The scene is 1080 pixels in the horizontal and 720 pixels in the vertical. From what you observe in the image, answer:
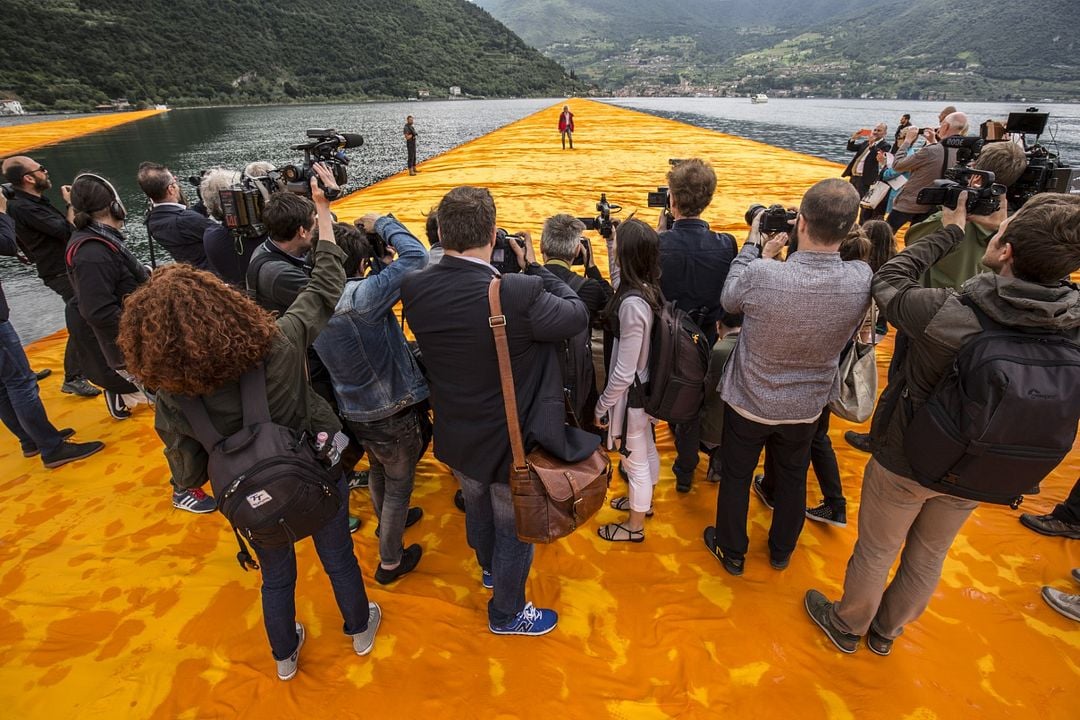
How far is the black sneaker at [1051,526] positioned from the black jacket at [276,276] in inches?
170

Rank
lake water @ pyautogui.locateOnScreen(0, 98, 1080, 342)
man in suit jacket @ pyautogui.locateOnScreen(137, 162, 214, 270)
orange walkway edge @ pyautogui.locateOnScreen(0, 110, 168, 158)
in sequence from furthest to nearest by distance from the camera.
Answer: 1. orange walkway edge @ pyautogui.locateOnScreen(0, 110, 168, 158)
2. lake water @ pyautogui.locateOnScreen(0, 98, 1080, 342)
3. man in suit jacket @ pyautogui.locateOnScreen(137, 162, 214, 270)

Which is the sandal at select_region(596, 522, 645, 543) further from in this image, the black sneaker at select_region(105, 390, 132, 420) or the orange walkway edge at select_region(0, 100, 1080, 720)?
the black sneaker at select_region(105, 390, 132, 420)

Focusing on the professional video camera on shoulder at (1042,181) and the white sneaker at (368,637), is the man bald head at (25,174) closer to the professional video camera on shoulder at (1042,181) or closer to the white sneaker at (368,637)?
the white sneaker at (368,637)

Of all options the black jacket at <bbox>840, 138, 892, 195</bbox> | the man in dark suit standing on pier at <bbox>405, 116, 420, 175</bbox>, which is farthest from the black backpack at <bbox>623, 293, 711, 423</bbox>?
the man in dark suit standing on pier at <bbox>405, 116, 420, 175</bbox>

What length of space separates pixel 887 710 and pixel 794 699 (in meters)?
0.37

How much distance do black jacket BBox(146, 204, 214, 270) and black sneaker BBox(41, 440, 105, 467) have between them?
1.69 m

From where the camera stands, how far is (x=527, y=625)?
7.88 feet

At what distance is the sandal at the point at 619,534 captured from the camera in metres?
2.94

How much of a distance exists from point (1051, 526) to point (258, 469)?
13.7 ft

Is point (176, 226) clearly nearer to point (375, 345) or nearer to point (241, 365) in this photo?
point (375, 345)

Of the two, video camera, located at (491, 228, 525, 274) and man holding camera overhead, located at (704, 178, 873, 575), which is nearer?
man holding camera overhead, located at (704, 178, 873, 575)

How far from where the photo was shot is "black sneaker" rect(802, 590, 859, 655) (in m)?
2.25

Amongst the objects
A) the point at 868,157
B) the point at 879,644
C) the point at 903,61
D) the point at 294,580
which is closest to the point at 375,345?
the point at 294,580

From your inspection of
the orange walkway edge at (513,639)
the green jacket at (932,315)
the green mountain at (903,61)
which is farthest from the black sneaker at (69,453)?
the green mountain at (903,61)
